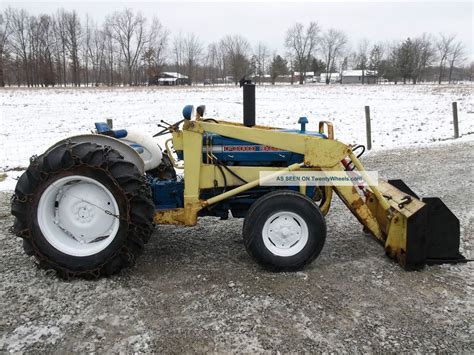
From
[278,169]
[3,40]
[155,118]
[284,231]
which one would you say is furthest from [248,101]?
[3,40]

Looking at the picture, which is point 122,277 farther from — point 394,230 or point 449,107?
point 449,107

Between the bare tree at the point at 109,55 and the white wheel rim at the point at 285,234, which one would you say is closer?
the white wheel rim at the point at 285,234

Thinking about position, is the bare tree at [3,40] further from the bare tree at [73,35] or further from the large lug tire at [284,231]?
the large lug tire at [284,231]

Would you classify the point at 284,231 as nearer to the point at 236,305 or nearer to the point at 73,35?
the point at 236,305

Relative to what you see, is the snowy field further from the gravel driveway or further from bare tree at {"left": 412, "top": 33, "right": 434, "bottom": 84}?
bare tree at {"left": 412, "top": 33, "right": 434, "bottom": 84}

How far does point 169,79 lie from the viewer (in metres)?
74.4

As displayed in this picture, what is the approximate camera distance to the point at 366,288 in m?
3.61

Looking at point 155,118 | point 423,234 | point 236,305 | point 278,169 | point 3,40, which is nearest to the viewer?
point 236,305

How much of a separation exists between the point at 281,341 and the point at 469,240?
288 centimetres

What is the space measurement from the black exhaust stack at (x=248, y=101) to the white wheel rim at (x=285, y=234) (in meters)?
0.95

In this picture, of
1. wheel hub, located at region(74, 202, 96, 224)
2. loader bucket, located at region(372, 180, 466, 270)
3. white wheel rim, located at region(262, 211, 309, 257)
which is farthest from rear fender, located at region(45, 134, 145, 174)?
loader bucket, located at region(372, 180, 466, 270)

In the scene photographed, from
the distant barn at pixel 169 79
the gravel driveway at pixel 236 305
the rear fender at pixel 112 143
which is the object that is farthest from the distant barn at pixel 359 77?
the rear fender at pixel 112 143

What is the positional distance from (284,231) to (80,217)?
5.90ft

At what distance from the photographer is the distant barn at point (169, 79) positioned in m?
65.8
